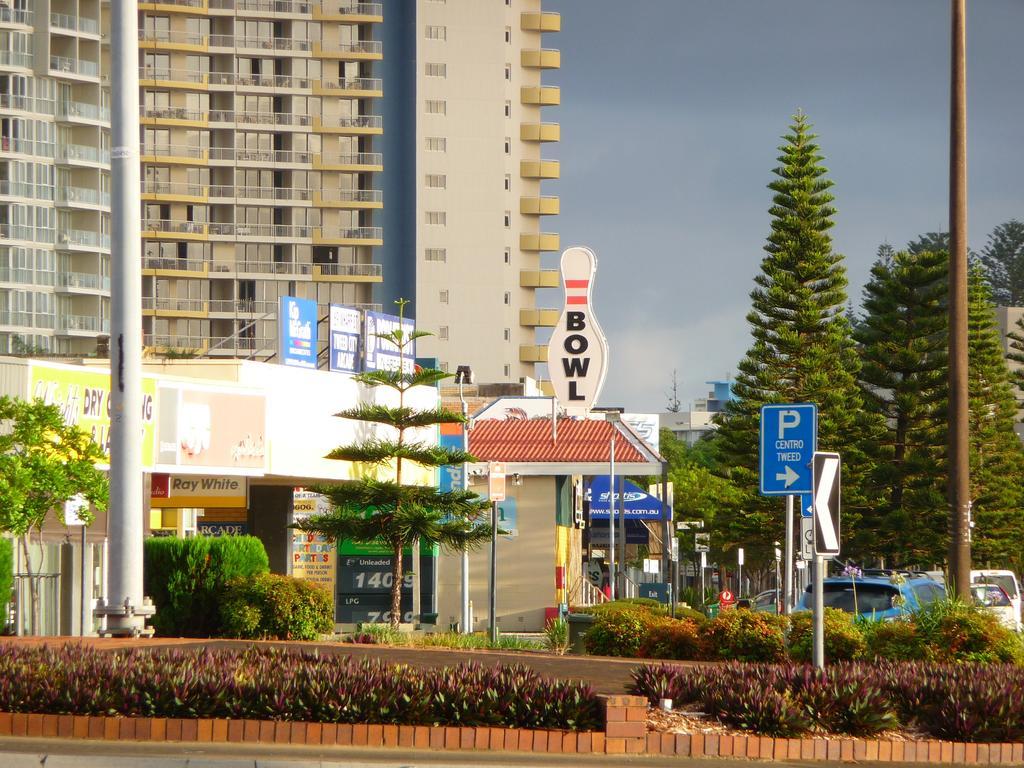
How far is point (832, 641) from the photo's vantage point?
1652cm

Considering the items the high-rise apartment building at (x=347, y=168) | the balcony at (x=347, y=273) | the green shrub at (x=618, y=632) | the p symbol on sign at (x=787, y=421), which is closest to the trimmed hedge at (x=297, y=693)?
the p symbol on sign at (x=787, y=421)

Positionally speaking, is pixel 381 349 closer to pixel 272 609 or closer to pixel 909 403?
pixel 909 403

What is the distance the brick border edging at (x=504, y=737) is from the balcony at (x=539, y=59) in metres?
95.8

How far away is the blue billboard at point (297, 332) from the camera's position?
37188 millimetres

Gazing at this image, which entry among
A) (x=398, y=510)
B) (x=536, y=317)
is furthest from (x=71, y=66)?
(x=398, y=510)

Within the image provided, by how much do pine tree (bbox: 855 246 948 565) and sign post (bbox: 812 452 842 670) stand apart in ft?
135

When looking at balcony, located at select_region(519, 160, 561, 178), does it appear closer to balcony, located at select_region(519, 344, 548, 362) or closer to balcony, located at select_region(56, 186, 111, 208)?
balcony, located at select_region(519, 344, 548, 362)

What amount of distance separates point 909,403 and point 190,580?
3794 cm

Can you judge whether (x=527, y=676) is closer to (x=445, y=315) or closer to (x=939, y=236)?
(x=445, y=315)

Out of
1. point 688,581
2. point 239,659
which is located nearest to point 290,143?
point 688,581

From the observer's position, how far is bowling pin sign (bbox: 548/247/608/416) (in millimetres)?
41625

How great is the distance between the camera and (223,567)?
20266 millimetres

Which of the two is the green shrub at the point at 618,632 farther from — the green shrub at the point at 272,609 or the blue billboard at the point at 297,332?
the blue billboard at the point at 297,332

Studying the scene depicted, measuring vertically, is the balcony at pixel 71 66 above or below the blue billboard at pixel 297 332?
above
